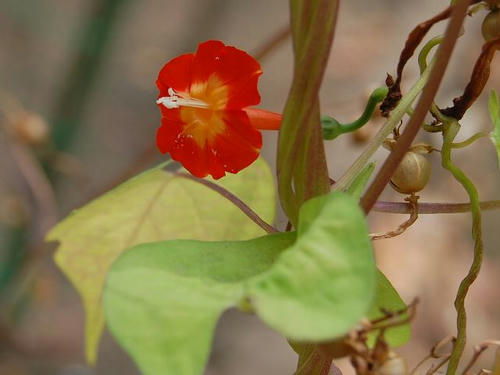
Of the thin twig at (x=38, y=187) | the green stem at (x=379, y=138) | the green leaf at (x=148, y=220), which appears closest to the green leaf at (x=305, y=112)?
the green stem at (x=379, y=138)

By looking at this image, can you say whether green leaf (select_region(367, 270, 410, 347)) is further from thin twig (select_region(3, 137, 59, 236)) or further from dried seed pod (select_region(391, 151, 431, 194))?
thin twig (select_region(3, 137, 59, 236))

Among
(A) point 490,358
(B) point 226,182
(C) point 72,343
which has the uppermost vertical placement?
(B) point 226,182

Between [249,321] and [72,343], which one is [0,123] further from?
[249,321]

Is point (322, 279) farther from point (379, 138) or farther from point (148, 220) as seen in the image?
point (148, 220)

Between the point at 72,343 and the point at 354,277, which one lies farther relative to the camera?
the point at 72,343

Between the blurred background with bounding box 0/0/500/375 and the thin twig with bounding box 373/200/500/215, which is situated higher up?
the thin twig with bounding box 373/200/500/215

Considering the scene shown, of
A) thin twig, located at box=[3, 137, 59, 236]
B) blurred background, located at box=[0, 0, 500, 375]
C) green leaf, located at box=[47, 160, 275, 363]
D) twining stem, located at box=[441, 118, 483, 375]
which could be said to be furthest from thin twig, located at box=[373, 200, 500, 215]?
thin twig, located at box=[3, 137, 59, 236]

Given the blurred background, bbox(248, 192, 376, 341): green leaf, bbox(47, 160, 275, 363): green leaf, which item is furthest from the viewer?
the blurred background

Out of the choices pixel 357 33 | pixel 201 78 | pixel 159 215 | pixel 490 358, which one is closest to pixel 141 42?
pixel 357 33
